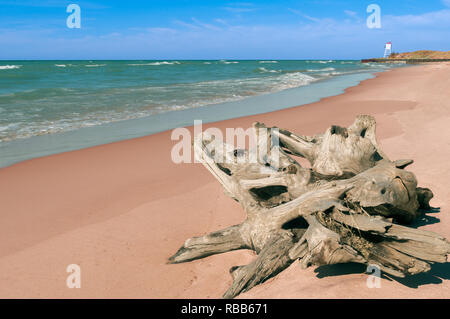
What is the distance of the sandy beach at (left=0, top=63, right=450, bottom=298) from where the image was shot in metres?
2.80

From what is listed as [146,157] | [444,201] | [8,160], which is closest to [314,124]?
[146,157]

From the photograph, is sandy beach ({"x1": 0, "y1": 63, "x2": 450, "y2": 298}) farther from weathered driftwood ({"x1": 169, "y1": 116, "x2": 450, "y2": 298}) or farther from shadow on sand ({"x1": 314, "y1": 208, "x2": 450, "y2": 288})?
weathered driftwood ({"x1": 169, "y1": 116, "x2": 450, "y2": 298})

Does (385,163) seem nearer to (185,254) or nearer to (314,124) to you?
(185,254)

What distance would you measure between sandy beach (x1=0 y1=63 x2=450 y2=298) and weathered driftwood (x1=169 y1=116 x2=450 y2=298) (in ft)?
0.61

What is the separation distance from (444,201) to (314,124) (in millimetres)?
6138

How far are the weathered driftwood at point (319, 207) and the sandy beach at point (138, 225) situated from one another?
19 cm

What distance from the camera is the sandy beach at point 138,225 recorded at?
280cm

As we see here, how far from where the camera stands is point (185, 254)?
11.8 feet

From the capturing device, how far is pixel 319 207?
283cm

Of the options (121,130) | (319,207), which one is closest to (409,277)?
(319,207)
